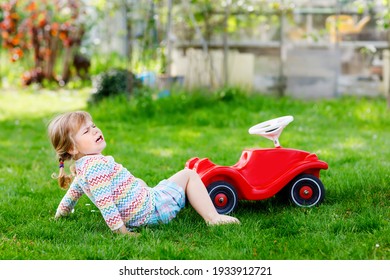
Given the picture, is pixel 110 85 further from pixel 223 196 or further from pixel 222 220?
pixel 222 220

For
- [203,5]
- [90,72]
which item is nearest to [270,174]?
[203,5]

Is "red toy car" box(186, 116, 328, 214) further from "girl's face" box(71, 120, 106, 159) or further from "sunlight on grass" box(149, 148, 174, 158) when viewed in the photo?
"sunlight on grass" box(149, 148, 174, 158)

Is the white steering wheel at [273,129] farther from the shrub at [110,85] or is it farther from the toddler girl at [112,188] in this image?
the shrub at [110,85]

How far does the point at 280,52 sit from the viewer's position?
33.2 ft

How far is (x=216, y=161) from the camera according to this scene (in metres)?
5.71

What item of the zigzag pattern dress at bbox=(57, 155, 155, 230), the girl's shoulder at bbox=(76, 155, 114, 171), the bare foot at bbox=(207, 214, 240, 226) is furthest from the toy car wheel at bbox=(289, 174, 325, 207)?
the girl's shoulder at bbox=(76, 155, 114, 171)

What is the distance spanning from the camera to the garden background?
3.39 meters

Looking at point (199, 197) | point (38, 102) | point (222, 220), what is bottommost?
point (38, 102)

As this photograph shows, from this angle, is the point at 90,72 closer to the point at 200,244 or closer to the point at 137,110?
the point at 137,110

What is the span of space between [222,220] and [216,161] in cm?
198

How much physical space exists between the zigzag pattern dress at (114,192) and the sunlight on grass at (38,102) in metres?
5.51

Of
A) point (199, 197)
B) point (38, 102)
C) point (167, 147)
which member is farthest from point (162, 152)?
point (38, 102)

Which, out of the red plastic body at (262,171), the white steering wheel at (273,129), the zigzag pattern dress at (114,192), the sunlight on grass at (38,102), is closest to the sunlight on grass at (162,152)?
the red plastic body at (262,171)
